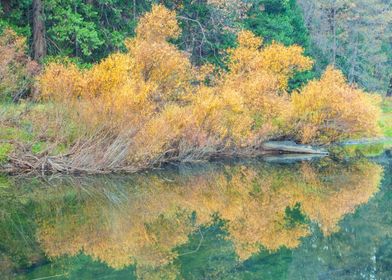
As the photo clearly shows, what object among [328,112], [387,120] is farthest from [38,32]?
[387,120]

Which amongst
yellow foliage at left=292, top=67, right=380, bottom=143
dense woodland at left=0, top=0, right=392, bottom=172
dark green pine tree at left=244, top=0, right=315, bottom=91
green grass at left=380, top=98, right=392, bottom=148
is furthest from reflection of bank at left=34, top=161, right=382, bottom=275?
dark green pine tree at left=244, top=0, right=315, bottom=91

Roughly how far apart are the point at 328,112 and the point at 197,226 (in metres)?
17.3

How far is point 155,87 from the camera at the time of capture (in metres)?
25.6

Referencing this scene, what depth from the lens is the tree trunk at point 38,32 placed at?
100 feet

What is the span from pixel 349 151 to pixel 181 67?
1084 cm

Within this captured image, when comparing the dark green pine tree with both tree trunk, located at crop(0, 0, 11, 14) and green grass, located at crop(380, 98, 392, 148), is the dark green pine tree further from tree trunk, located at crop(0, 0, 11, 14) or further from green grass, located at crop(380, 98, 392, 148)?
tree trunk, located at crop(0, 0, 11, 14)

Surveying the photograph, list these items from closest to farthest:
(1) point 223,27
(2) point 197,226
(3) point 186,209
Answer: (2) point 197,226
(3) point 186,209
(1) point 223,27

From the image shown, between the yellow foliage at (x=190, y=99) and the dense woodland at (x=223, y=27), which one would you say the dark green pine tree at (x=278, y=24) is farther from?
the yellow foliage at (x=190, y=99)

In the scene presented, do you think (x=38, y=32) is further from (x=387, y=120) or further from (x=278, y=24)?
(x=387, y=120)

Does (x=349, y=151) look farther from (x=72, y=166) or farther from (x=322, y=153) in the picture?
(x=72, y=166)

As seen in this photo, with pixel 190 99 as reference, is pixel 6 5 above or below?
above

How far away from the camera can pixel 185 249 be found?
14.4 metres

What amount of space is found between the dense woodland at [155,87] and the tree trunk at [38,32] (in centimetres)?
6

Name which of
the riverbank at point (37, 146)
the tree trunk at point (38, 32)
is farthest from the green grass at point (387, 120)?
the riverbank at point (37, 146)
